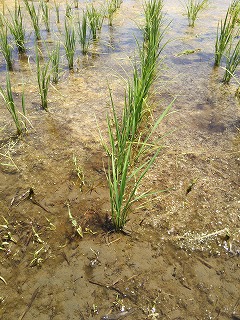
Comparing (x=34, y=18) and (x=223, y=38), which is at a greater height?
(x=34, y=18)

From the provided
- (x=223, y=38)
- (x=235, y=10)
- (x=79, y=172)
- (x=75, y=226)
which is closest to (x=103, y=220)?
(x=75, y=226)

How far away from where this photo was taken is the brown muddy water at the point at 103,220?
1138 millimetres

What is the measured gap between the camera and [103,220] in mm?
1438

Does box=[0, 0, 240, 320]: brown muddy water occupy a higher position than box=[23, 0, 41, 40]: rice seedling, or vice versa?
box=[23, 0, 41, 40]: rice seedling

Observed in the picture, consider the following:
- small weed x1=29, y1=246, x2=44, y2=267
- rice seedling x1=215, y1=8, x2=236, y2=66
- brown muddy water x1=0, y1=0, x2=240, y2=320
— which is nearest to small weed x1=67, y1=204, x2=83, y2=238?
brown muddy water x1=0, y1=0, x2=240, y2=320

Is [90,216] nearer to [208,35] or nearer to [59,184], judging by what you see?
[59,184]

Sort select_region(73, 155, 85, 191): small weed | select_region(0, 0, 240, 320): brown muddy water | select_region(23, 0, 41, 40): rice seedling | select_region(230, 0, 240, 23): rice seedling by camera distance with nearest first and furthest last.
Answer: select_region(0, 0, 240, 320): brown muddy water
select_region(73, 155, 85, 191): small weed
select_region(230, 0, 240, 23): rice seedling
select_region(23, 0, 41, 40): rice seedling

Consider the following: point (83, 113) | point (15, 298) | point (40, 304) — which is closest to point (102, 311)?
point (40, 304)

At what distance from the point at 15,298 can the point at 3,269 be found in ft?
0.50

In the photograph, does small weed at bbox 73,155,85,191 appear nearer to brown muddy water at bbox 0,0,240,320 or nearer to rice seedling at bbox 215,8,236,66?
brown muddy water at bbox 0,0,240,320

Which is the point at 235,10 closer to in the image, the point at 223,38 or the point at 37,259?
the point at 223,38

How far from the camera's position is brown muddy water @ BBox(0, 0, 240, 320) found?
1.14 meters

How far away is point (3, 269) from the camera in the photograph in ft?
3.98

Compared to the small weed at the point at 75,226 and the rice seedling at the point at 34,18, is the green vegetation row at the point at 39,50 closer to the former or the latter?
the rice seedling at the point at 34,18
